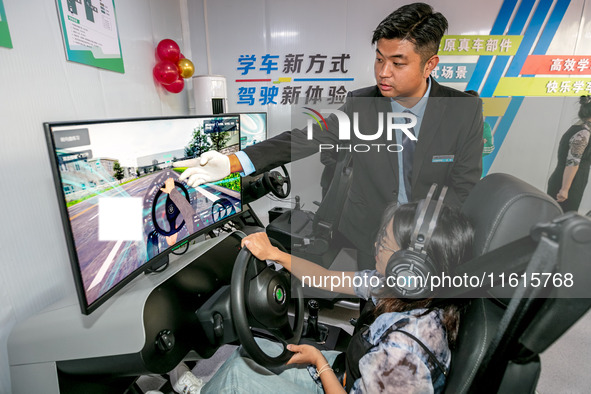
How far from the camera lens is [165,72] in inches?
92.7

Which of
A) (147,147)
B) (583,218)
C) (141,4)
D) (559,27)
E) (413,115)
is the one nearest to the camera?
(583,218)

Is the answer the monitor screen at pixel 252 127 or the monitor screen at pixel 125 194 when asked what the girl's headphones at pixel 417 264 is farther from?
the monitor screen at pixel 252 127

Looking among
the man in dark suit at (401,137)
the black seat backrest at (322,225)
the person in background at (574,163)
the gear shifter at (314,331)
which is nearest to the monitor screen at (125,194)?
the man in dark suit at (401,137)

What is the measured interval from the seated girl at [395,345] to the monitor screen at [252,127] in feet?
5.93

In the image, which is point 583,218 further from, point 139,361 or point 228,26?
point 228,26

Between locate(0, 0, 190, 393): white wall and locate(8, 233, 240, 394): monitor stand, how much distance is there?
0.86 feet

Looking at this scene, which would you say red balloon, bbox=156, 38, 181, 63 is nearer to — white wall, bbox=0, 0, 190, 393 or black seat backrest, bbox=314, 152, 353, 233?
white wall, bbox=0, 0, 190, 393

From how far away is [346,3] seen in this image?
329cm

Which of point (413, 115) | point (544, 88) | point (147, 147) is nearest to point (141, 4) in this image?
point (147, 147)

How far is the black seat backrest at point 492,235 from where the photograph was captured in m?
0.67

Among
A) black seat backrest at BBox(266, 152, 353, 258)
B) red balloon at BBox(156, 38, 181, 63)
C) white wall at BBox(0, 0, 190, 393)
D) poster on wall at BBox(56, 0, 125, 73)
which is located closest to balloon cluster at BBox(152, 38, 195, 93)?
red balloon at BBox(156, 38, 181, 63)

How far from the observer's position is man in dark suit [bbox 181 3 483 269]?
4.29 feet

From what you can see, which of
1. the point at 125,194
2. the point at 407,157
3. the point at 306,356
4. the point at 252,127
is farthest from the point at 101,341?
the point at 252,127

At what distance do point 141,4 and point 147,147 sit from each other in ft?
5.94
